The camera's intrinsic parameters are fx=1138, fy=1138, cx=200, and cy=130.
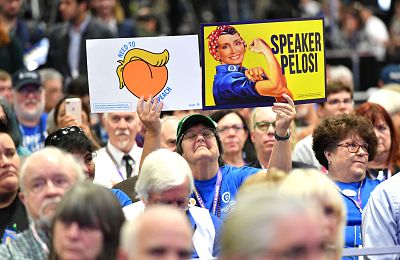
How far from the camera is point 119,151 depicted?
9.98 metres

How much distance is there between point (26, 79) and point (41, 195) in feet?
20.8

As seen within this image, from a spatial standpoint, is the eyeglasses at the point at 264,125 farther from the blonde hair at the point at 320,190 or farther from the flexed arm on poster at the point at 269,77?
the blonde hair at the point at 320,190

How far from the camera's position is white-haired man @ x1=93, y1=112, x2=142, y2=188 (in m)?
9.56

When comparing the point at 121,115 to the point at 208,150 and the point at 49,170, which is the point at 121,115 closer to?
the point at 208,150

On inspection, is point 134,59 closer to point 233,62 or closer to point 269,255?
point 233,62

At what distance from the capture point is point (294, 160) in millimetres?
10367

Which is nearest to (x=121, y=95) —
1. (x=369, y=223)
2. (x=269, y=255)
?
(x=369, y=223)

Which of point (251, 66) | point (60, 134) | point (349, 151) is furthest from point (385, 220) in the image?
point (60, 134)

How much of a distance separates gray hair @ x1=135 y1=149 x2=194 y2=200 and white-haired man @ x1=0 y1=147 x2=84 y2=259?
562 millimetres

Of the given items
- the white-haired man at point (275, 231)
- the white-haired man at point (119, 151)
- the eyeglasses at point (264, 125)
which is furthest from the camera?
the eyeglasses at point (264, 125)

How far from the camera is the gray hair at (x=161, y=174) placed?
6266mm

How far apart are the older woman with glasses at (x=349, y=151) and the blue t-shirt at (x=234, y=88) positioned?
569 mm

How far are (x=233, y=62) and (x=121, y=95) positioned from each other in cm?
85

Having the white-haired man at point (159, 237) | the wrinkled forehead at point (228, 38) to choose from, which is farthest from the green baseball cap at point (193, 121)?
the white-haired man at point (159, 237)
